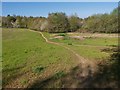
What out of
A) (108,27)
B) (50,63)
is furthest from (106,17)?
(50,63)

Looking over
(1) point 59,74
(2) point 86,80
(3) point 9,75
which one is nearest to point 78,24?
(3) point 9,75

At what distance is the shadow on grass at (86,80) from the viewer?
44.2ft

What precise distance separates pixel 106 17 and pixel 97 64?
2420 inches

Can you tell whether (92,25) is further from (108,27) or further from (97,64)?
(97,64)

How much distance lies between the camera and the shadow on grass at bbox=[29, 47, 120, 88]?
13469 mm

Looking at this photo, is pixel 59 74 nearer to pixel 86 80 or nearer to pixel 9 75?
pixel 86 80

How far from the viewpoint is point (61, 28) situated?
8300 cm

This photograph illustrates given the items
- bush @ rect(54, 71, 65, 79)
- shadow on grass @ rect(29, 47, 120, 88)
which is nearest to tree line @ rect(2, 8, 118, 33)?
shadow on grass @ rect(29, 47, 120, 88)

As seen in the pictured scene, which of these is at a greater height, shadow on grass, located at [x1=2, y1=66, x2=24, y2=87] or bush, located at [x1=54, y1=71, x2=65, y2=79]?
bush, located at [x1=54, y1=71, x2=65, y2=79]

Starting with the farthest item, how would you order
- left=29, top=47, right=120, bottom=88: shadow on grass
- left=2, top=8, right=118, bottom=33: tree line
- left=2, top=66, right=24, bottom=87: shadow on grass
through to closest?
left=2, top=8, right=118, bottom=33: tree line, left=2, top=66, right=24, bottom=87: shadow on grass, left=29, top=47, right=120, bottom=88: shadow on grass

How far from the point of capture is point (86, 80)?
46.6 feet

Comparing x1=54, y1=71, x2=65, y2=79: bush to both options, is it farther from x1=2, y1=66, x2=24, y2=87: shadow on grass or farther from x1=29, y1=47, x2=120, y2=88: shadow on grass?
x1=2, y1=66, x2=24, y2=87: shadow on grass

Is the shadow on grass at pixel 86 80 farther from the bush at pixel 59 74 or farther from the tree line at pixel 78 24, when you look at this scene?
the tree line at pixel 78 24

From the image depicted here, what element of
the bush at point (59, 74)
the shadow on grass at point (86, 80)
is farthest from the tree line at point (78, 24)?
the bush at point (59, 74)
